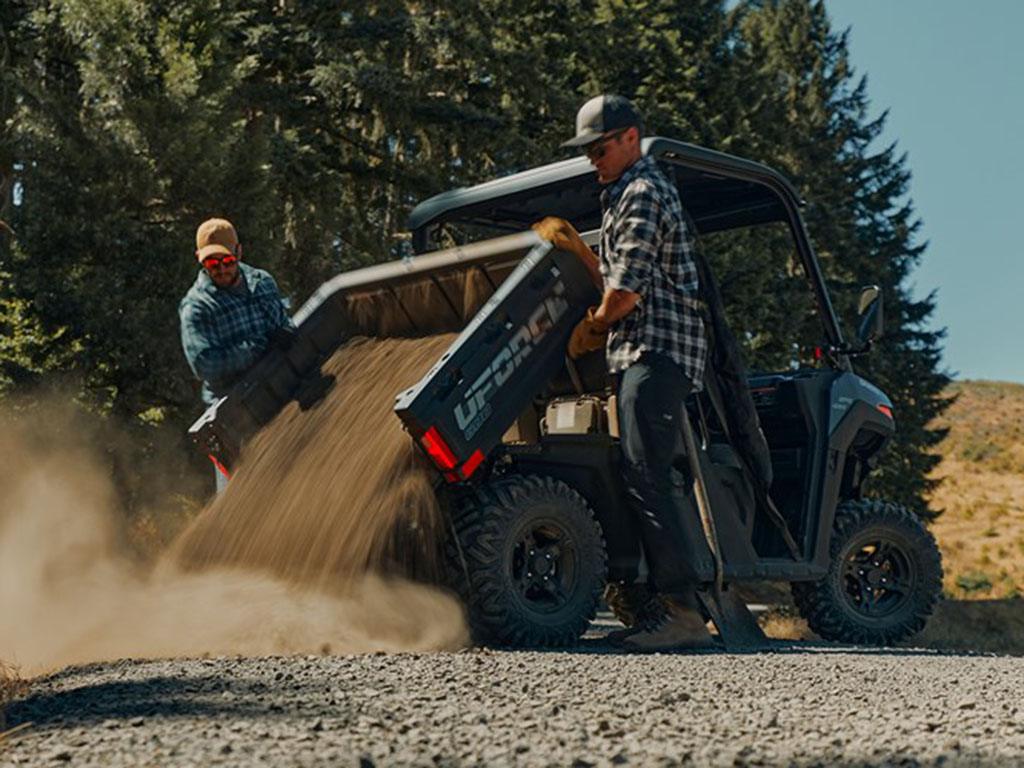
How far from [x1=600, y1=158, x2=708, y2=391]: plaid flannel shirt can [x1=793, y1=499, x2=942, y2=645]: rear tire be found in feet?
6.63

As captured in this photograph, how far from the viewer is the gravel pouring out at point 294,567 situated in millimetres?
6105

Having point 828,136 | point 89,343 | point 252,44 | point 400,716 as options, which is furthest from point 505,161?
point 828,136

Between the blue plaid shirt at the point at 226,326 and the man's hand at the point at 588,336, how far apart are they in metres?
1.77

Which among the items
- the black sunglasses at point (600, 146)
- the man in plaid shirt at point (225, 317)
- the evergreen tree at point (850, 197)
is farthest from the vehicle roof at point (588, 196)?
the evergreen tree at point (850, 197)

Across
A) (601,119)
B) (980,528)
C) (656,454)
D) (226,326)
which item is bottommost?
(980,528)

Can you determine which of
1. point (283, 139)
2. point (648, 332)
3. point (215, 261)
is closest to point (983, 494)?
point (283, 139)

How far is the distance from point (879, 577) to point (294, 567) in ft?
12.6

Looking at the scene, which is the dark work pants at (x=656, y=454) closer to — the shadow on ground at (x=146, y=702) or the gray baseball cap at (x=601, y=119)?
the gray baseball cap at (x=601, y=119)

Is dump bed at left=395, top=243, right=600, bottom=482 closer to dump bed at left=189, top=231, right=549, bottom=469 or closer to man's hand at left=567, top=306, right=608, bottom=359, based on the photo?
man's hand at left=567, top=306, right=608, bottom=359

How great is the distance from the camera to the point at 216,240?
807 centimetres

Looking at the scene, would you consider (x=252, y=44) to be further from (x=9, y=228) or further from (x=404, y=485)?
(x=404, y=485)

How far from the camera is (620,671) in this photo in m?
5.17

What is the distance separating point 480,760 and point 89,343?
14515 millimetres

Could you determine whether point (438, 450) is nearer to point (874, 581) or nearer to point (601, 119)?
point (601, 119)
